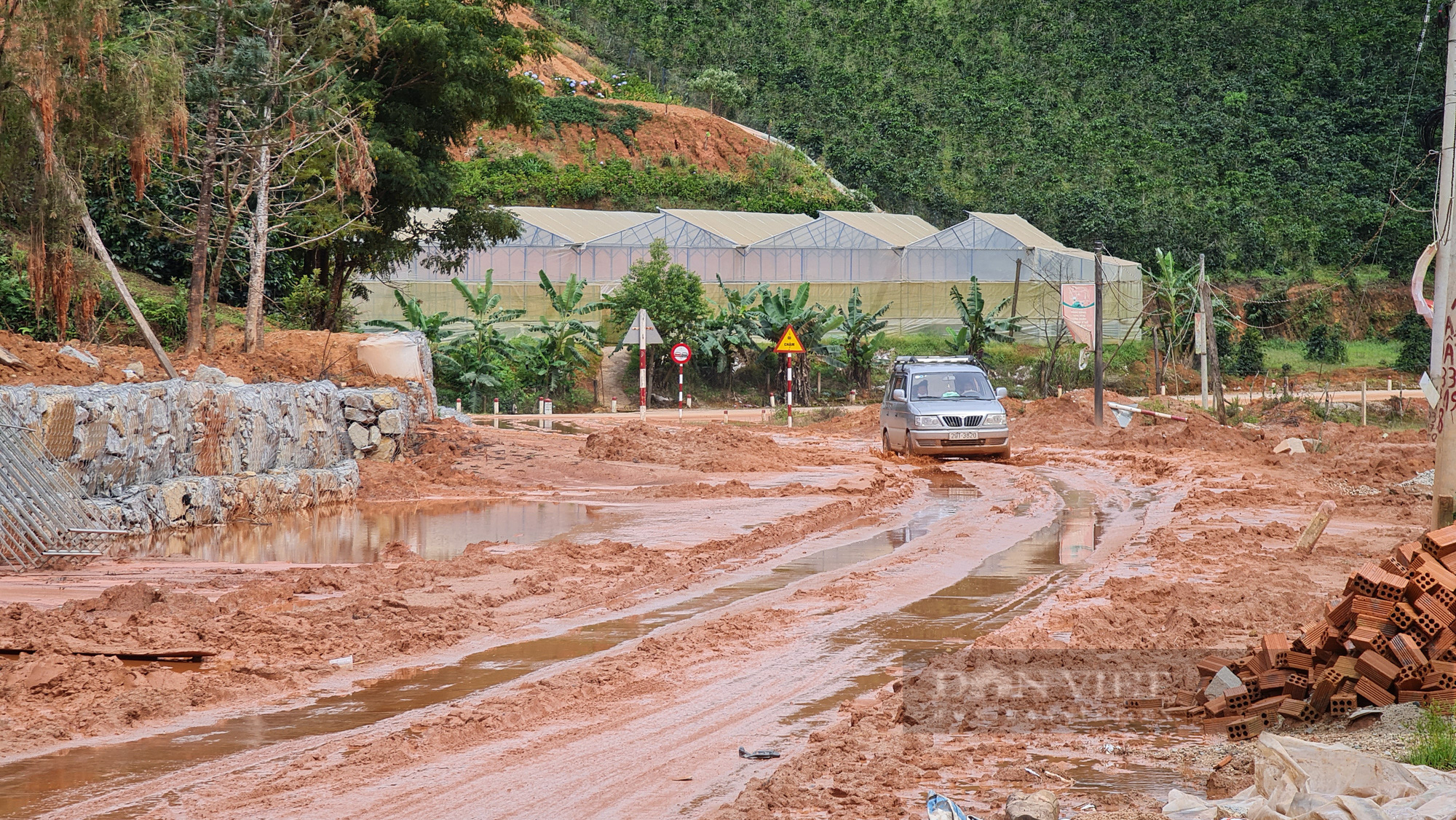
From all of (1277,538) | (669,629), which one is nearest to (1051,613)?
(669,629)

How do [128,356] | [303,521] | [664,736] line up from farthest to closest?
[128,356]
[303,521]
[664,736]

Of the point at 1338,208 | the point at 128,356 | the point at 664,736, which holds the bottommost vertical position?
the point at 664,736

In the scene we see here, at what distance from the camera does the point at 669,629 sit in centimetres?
980

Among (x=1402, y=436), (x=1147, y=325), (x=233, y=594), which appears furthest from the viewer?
(x=1147, y=325)

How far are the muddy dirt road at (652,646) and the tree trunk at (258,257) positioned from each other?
6.09 metres

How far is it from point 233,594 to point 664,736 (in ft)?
17.4

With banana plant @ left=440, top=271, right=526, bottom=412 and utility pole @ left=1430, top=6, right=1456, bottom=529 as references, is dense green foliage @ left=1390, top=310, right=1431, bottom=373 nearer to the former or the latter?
banana plant @ left=440, top=271, right=526, bottom=412

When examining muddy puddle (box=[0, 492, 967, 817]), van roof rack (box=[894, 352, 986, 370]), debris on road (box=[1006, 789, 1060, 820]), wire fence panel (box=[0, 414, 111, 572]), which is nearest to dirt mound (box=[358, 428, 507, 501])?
wire fence panel (box=[0, 414, 111, 572])

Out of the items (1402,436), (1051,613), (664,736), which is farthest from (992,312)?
(664,736)

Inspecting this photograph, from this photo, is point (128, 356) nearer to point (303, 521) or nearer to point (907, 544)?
point (303, 521)

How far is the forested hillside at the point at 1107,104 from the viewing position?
2549 inches

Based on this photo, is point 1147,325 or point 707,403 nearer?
point 707,403

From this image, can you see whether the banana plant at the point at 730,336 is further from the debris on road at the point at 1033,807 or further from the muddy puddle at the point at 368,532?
the debris on road at the point at 1033,807

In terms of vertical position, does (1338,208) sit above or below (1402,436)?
above
